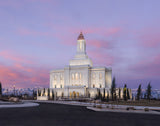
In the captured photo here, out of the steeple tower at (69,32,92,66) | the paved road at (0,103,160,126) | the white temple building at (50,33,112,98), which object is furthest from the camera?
the steeple tower at (69,32,92,66)

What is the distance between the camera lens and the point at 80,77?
299 ft

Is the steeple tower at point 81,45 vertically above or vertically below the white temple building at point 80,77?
above

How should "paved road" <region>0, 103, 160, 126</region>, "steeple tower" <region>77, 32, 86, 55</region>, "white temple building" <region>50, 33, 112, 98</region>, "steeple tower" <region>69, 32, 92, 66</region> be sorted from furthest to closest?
"steeple tower" <region>77, 32, 86, 55</region>, "steeple tower" <region>69, 32, 92, 66</region>, "white temple building" <region>50, 33, 112, 98</region>, "paved road" <region>0, 103, 160, 126</region>

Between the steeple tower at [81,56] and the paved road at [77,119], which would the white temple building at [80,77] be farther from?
the paved road at [77,119]

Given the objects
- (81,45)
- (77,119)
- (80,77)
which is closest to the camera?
(77,119)

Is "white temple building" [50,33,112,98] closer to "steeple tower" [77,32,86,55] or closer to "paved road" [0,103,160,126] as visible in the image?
"steeple tower" [77,32,86,55]

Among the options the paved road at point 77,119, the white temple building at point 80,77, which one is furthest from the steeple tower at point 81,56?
the paved road at point 77,119

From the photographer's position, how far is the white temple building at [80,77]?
86.2m

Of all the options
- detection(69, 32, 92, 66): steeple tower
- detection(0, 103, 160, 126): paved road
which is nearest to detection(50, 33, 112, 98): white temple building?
detection(69, 32, 92, 66): steeple tower

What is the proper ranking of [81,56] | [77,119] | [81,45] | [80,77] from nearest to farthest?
[77,119], [80,77], [81,56], [81,45]

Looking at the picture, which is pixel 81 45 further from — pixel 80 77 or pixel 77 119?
pixel 77 119

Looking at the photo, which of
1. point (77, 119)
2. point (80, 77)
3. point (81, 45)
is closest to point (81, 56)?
point (81, 45)

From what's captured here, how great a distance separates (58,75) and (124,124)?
271 feet

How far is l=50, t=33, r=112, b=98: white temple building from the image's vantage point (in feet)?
283
